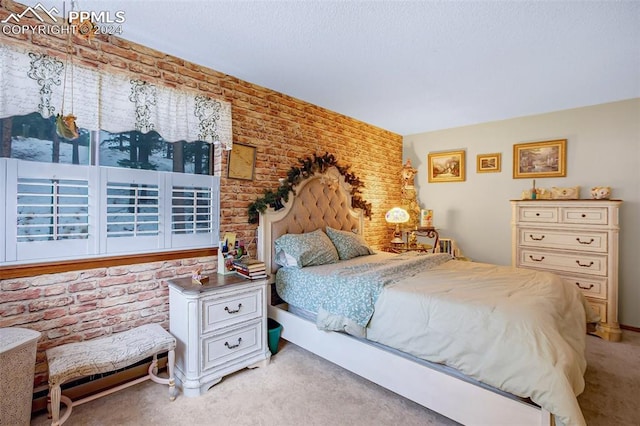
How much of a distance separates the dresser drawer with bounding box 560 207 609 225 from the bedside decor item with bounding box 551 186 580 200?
10.3 inches

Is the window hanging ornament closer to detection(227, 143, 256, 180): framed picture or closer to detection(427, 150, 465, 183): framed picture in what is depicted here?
detection(227, 143, 256, 180): framed picture

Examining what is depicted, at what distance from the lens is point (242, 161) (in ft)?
9.75

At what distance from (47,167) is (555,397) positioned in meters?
3.17

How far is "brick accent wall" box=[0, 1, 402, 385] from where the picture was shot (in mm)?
1951

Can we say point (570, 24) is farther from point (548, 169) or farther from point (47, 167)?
point (47, 167)

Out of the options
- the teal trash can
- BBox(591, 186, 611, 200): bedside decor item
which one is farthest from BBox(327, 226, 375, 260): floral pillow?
BBox(591, 186, 611, 200): bedside decor item

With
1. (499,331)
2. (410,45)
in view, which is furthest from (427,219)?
(499,331)

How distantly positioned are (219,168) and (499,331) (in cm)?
254

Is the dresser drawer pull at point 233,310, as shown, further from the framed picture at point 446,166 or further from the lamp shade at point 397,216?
the framed picture at point 446,166

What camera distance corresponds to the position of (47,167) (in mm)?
1952

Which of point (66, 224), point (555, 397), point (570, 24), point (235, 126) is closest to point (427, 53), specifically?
point (570, 24)

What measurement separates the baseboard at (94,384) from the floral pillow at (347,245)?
1.95 meters

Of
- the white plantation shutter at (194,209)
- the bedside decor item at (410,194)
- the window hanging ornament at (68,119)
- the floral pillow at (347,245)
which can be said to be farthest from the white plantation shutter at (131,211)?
the bedside decor item at (410,194)

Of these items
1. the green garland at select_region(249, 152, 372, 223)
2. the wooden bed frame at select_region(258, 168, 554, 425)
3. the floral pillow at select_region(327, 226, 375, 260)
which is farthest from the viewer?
the floral pillow at select_region(327, 226, 375, 260)
